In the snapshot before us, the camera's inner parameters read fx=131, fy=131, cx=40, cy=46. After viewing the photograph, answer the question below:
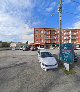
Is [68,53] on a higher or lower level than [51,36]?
lower

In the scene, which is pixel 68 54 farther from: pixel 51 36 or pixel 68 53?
pixel 51 36

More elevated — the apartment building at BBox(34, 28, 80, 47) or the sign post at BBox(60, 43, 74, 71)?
the apartment building at BBox(34, 28, 80, 47)

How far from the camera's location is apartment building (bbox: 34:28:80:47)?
74.8 m

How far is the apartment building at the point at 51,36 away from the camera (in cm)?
7481

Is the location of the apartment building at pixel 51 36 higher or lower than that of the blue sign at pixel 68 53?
higher

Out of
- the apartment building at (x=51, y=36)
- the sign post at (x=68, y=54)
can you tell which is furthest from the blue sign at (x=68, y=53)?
the apartment building at (x=51, y=36)

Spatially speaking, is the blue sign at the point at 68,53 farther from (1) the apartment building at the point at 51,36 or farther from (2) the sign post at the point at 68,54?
(1) the apartment building at the point at 51,36

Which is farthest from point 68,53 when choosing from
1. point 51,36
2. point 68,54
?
point 51,36

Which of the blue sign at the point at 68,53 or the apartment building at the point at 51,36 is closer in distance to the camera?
the blue sign at the point at 68,53

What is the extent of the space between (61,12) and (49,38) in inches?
→ 2449

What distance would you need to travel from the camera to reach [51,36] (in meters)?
78.3

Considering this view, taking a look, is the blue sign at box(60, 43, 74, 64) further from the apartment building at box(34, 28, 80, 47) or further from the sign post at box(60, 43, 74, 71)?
the apartment building at box(34, 28, 80, 47)

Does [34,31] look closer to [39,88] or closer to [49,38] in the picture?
[49,38]

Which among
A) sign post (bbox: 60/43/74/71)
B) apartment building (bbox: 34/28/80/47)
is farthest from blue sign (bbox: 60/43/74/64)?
apartment building (bbox: 34/28/80/47)
